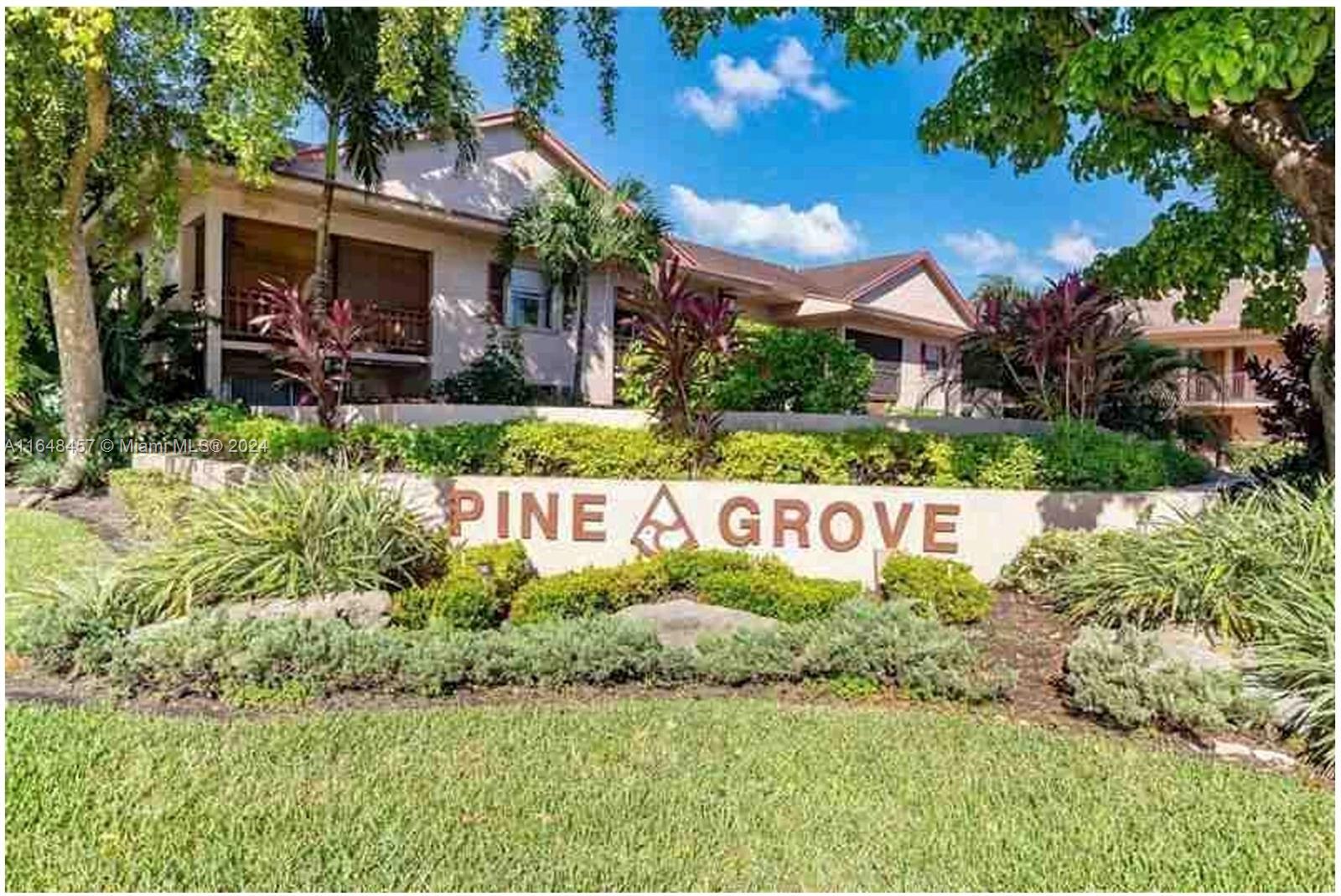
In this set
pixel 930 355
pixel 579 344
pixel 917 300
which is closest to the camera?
pixel 579 344

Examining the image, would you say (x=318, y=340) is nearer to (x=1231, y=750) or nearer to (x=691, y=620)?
(x=691, y=620)

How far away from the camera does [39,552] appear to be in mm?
7273

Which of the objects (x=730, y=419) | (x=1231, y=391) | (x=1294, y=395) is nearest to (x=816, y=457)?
(x=730, y=419)

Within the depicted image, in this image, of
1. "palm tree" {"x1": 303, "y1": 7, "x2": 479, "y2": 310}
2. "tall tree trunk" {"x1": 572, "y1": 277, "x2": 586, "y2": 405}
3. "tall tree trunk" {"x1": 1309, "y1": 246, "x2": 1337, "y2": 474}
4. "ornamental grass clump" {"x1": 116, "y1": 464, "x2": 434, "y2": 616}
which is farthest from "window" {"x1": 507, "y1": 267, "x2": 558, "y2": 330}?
"tall tree trunk" {"x1": 1309, "y1": 246, "x2": 1337, "y2": 474}

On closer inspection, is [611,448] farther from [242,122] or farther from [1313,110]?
[1313,110]

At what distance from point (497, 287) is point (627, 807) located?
15051 mm

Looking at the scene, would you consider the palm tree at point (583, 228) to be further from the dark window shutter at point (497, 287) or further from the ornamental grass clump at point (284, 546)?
the ornamental grass clump at point (284, 546)

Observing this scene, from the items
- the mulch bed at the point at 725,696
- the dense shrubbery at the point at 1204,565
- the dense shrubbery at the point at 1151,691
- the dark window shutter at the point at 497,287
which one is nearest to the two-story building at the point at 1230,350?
the dark window shutter at the point at 497,287

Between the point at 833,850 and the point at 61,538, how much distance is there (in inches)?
321

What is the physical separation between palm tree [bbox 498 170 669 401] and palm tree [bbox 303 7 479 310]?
6.18 feet

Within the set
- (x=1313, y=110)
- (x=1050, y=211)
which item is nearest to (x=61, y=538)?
(x=1313, y=110)

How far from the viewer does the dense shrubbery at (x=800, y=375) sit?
10352mm

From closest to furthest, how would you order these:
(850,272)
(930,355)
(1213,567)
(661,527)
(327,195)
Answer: (1213,567)
(661,527)
(327,195)
(850,272)
(930,355)

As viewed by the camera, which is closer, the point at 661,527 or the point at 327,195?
the point at 661,527
